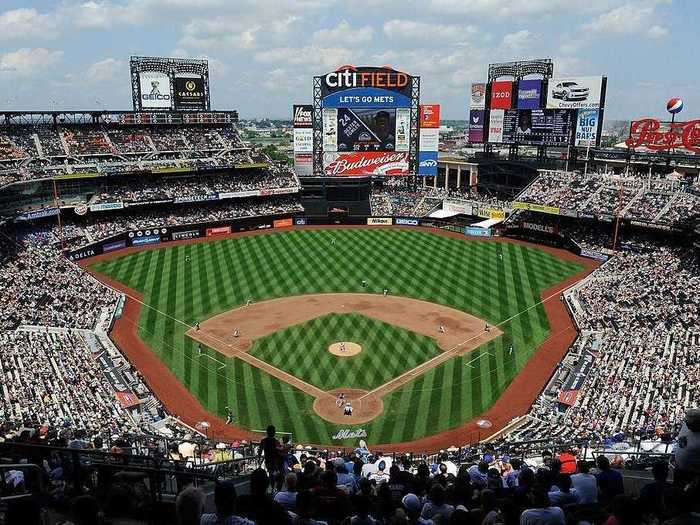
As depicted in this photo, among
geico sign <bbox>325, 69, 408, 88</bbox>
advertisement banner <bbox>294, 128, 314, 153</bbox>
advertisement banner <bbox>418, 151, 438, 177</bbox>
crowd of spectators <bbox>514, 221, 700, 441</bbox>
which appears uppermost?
geico sign <bbox>325, 69, 408, 88</bbox>

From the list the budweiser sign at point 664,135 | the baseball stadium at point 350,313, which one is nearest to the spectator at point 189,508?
the baseball stadium at point 350,313

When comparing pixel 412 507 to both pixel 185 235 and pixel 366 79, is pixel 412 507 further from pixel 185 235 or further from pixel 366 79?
pixel 366 79

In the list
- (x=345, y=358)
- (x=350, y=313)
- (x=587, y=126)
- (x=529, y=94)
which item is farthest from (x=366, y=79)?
(x=345, y=358)

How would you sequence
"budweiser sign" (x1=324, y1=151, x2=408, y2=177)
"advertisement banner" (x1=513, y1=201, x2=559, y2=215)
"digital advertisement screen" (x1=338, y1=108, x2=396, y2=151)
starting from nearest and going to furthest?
"advertisement banner" (x1=513, y1=201, x2=559, y2=215), "digital advertisement screen" (x1=338, y1=108, x2=396, y2=151), "budweiser sign" (x1=324, y1=151, x2=408, y2=177)

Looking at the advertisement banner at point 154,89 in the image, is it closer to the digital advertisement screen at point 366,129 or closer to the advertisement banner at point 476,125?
the digital advertisement screen at point 366,129

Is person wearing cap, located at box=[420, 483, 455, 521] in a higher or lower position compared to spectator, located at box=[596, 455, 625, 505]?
higher

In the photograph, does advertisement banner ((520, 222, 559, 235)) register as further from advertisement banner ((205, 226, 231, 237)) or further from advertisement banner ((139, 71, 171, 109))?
advertisement banner ((139, 71, 171, 109))

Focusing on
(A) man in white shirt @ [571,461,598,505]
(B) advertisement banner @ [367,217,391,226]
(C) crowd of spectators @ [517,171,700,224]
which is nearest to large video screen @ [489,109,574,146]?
(C) crowd of spectators @ [517,171,700,224]
